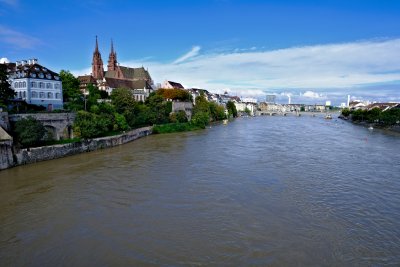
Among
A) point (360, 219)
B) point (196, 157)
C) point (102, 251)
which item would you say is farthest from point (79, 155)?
point (360, 219)

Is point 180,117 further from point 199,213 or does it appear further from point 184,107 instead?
point 199,213

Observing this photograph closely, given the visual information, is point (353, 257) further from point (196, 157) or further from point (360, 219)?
point (196, 157)

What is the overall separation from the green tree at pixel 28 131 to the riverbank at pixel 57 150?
63cm

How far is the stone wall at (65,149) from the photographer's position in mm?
17739

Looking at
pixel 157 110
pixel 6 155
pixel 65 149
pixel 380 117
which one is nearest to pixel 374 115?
pixel 380 117

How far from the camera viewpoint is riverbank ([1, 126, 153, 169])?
17195mm

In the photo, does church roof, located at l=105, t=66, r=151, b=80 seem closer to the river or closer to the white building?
the white building

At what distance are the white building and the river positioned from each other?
1018cm

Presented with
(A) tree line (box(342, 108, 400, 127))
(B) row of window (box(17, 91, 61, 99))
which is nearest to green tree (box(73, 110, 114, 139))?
(B) row of window (box(17, 91, 61, 99))

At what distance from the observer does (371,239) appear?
29.6 feet

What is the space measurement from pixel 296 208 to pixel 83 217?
7.59m

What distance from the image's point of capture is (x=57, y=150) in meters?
19.7

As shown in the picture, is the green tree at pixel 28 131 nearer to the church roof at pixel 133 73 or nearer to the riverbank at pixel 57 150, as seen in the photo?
the riverbank at pixel 57 150

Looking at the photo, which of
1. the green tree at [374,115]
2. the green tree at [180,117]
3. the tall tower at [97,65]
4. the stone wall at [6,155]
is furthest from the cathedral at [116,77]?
the green tree at [374,115]
